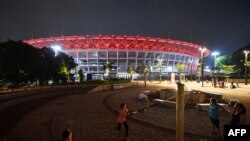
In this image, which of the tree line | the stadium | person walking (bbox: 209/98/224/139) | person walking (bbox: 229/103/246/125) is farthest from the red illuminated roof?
person walking (bbox: 229/103/246/125)

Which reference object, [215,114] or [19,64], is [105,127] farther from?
[19,64]

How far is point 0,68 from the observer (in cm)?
3759

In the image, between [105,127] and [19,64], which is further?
[19,64]

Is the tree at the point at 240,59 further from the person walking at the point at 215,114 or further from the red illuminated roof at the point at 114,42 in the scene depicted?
the person walking at the point at 215,114

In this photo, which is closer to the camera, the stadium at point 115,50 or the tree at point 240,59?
the tree at point 240,59

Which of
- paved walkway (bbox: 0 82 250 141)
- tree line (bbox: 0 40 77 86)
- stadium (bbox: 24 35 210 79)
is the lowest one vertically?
paved walkway (bbox: 0 82 250 141)

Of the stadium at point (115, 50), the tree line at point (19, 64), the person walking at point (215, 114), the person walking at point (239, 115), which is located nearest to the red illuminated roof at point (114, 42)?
the stadium at point (115, 50)

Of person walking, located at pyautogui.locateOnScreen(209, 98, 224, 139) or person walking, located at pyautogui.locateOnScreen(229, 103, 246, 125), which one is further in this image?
person walking, located at pyautogui.locateOnScreen(209, 98, 224, 139)

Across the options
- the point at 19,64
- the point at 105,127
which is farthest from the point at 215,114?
the point at 19,64

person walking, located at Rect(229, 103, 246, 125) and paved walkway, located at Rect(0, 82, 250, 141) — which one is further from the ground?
person walking, located at Rect(229, 103, 246, 125)

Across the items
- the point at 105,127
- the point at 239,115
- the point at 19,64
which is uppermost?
the point at 19,64

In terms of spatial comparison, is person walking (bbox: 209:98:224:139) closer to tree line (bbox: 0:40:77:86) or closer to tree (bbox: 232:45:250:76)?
tree line (bbox: 0:40:77:86)

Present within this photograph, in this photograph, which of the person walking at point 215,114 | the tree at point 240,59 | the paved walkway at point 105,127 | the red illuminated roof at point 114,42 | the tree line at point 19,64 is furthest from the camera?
the red illuminated roof at point 114,42

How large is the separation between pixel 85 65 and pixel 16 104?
80496mm
